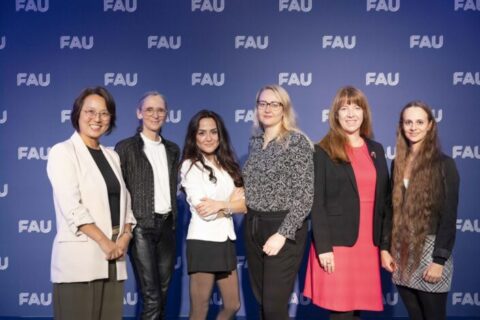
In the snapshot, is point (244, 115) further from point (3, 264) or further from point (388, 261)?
point (3, 264)

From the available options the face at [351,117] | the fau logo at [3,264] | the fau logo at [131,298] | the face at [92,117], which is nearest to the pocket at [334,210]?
the face at [351,117]

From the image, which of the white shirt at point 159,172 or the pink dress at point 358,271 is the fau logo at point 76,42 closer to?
the white shirt at point 159,172

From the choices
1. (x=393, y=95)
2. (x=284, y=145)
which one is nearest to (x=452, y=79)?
(x=393, y=95)

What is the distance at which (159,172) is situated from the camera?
10.6 ft

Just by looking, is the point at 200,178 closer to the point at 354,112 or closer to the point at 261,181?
the point at 261,181

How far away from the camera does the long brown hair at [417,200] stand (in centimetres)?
264

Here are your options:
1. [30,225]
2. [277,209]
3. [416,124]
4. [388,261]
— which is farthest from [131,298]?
[416,124]

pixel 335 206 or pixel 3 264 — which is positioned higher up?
pixel 335 206

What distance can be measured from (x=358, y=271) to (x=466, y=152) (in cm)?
220

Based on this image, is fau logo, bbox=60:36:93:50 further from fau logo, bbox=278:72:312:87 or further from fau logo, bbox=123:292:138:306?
fau logo, bbox=123:292:138:306

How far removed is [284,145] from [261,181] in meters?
0.22

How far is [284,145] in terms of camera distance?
275 cm

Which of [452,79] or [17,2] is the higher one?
[17,2]

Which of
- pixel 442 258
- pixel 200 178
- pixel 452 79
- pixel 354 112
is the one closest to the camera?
pixel 442 258
